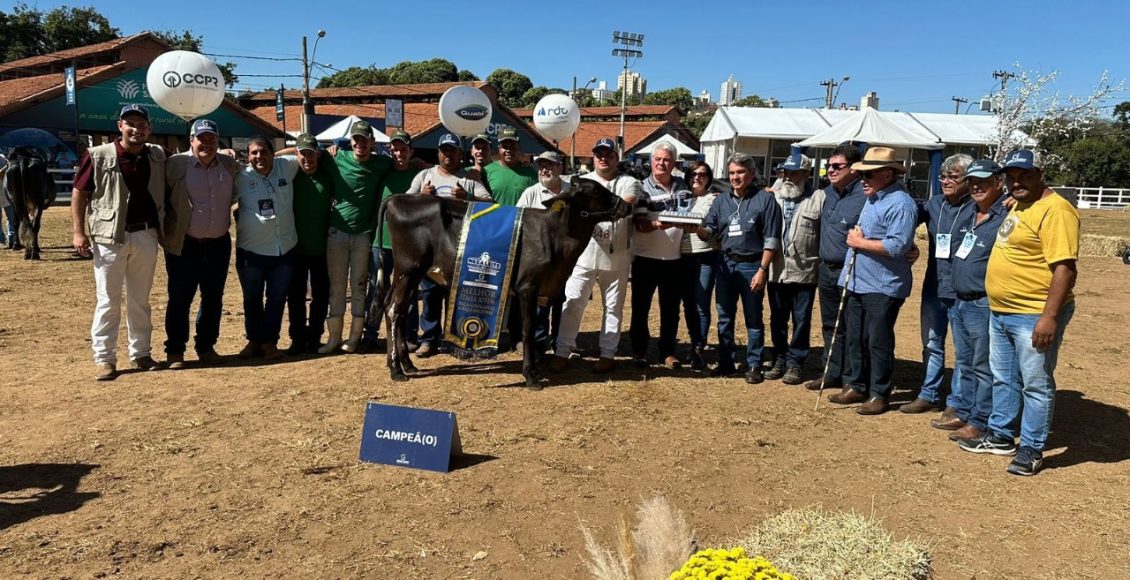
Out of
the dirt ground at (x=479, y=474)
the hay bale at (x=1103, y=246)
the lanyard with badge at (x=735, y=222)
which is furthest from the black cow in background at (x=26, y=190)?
the hay bale at (x=1103, y=246)

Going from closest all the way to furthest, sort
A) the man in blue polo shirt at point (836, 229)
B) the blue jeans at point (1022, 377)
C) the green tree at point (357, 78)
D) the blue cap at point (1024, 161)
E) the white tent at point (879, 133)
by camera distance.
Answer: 1. the blue cap at point (1024, 161)
2. the blue jeans at point (1022, 377)
3. the man in blue polo shirt at point (836, 229)
4. the white tent at point (879, 133)
5. the green tree at point (357, 78)

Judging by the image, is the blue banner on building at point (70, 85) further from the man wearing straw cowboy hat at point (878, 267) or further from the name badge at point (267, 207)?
the man wearing straw cowboy hat at point (878, 267)

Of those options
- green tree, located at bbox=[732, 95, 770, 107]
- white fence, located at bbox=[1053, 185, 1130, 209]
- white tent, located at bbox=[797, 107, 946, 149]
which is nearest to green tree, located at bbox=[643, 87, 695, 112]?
green tree, located at bbox=[732, 95, 770, 107]

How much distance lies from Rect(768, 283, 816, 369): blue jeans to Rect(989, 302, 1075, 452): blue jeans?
1.73 m

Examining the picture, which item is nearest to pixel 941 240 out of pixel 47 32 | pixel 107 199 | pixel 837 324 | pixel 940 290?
pixel 940 290

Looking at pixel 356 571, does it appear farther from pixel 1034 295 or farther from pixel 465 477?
pixel 1034 295

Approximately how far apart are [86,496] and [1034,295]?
5741 millimetres

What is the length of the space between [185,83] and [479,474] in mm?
6477

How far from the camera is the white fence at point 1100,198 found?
1398 inches

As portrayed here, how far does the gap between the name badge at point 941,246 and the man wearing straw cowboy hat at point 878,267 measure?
22 cm

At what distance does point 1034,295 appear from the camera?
14.5ft

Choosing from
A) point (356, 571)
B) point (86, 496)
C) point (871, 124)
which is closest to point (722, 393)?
point (356, 571)

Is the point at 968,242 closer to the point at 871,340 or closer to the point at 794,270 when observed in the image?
the point at 871,340

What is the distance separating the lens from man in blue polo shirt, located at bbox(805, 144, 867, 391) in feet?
19.5
